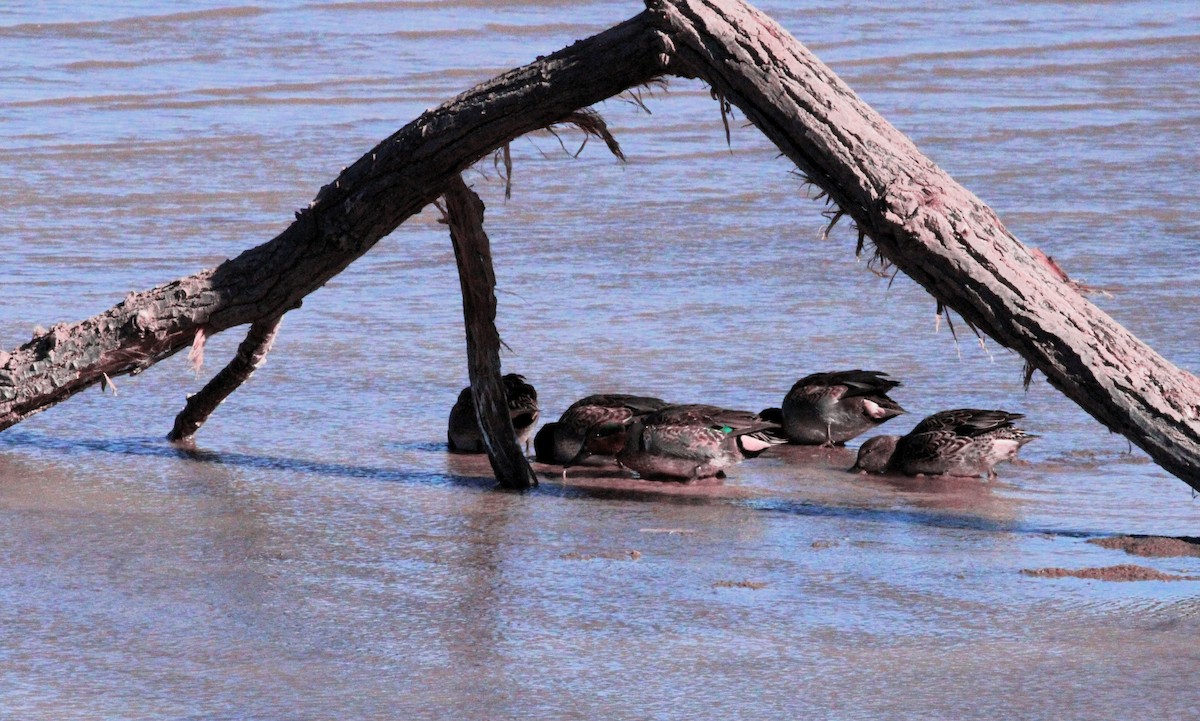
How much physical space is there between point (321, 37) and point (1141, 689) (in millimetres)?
17146

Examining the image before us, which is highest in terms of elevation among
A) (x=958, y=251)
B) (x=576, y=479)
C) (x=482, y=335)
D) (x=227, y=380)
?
(x=958, y=251)

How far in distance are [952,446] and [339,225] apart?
7.36 ft

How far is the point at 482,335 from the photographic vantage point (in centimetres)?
595

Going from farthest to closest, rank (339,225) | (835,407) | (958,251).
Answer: (835,407) < (339,225) < (958,251)

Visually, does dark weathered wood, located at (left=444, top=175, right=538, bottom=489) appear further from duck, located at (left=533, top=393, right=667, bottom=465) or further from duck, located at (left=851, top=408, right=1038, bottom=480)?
duck, located at (left=851, top=408, right=1038, bottom=480)

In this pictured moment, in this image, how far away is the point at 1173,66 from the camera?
1786 cm

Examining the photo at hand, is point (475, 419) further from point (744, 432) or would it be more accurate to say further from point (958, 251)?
point (958, 251)

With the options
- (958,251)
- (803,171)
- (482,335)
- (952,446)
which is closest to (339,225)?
(482,335)

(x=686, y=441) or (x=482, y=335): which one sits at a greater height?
(x=482, y=335)

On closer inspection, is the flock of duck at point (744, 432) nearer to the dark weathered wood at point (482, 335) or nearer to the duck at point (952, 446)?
the duck at point (952, 446)

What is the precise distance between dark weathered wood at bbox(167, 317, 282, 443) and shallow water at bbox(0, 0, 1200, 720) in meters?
0.09

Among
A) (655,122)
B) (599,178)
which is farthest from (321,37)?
(599,178)

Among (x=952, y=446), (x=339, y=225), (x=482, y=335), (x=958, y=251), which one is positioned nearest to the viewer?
(x=958, y=251)

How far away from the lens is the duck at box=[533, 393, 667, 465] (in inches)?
248
